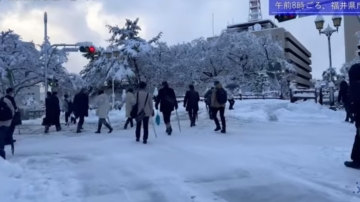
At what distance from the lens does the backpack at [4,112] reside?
797 centimetres

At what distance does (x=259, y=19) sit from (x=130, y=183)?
116 metres

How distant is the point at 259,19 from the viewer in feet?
384

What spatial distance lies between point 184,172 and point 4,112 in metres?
4.04

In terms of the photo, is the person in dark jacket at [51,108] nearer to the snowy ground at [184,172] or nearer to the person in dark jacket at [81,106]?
the person in dark jacket at [81,106]

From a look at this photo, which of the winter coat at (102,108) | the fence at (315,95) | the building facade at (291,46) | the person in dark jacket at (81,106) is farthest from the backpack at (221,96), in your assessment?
the building facade at (291,46)

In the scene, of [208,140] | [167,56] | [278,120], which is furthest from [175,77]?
[208,140]

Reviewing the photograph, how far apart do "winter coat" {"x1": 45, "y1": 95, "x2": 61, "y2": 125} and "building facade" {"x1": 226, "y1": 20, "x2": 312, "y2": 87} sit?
79793mm

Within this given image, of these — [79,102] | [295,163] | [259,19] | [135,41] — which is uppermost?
[259,19]

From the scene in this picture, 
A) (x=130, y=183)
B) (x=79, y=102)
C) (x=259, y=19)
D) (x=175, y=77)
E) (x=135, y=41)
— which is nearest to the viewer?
(x=130, y=183)

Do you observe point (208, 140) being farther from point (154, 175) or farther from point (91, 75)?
point (91, 75)

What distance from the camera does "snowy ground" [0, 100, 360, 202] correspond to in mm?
5152

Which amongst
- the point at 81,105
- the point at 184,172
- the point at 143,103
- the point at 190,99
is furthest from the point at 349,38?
the point at 184,172

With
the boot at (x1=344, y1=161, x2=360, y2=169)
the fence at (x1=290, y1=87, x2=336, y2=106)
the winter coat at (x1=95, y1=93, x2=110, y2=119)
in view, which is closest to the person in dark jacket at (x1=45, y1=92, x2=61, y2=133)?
the winter coat at (x1=95, y1=93, x2=110, y2=119)

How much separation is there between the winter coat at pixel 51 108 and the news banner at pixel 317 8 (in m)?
9.79
